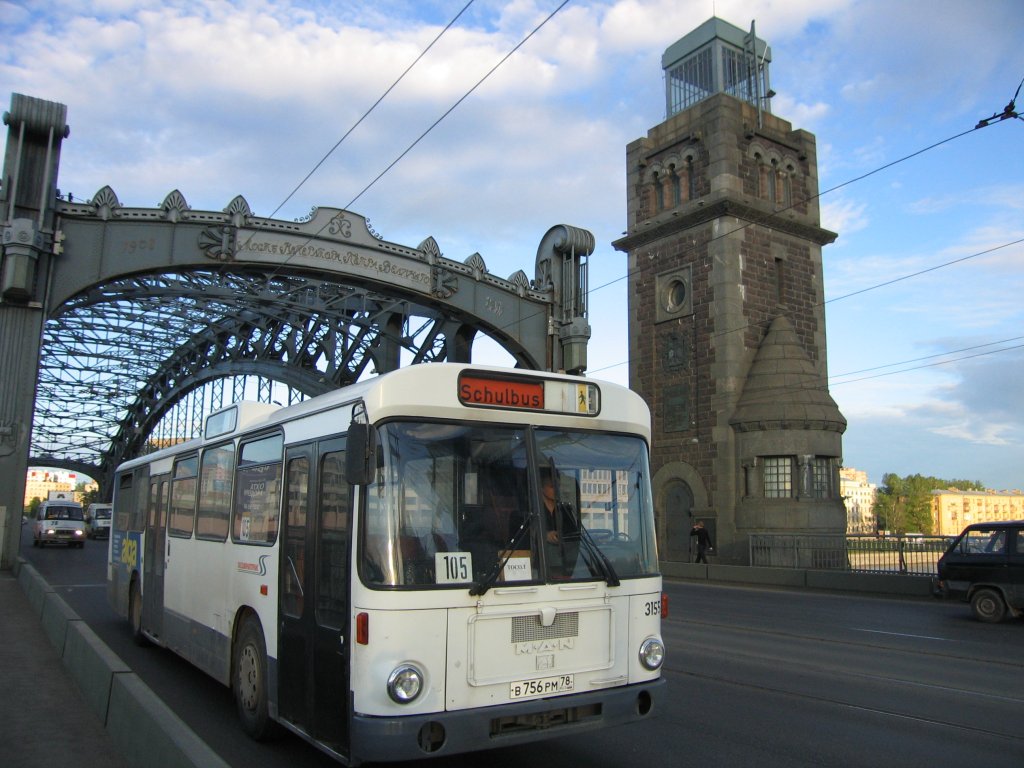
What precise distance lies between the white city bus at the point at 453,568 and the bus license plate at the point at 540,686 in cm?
1

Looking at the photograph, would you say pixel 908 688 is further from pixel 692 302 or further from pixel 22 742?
pixel 692 302

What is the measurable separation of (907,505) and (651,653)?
99.5 metres

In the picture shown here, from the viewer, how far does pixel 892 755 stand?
235 inches

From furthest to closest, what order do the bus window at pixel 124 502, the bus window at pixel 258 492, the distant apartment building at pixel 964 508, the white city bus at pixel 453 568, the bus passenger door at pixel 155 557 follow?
the distant apartment building at pixel 964 508
the bus window at pixel 124 502
the bus passenger door at pixel 155 557
the bus window at pixel 258 492
the white city bus at pixel 453 568

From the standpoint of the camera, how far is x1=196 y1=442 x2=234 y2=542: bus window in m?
7.75

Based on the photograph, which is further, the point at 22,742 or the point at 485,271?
the point at 485,271

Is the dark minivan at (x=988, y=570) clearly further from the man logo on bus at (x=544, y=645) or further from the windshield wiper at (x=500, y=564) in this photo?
the windshield wiper at (x=500, y=564)

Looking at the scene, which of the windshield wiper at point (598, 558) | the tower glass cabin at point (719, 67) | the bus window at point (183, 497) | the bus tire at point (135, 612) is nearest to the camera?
the windshield wiper at point (598, 558)

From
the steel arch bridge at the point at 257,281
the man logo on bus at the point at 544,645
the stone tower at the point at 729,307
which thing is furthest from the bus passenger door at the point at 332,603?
the stone tower at the point at 729,307

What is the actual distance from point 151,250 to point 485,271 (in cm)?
910

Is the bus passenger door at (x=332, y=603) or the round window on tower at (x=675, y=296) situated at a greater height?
the round window on tower at (x=675, y=296)

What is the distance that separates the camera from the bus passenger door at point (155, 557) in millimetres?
9812

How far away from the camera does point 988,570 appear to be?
14.8 metres

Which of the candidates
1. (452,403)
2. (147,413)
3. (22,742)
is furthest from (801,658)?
(147,413)
